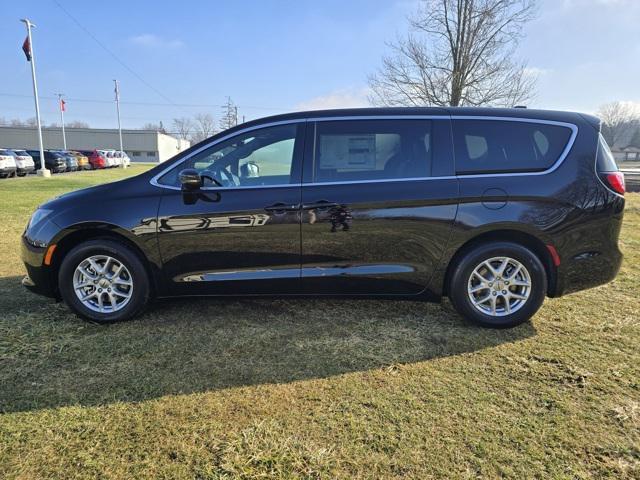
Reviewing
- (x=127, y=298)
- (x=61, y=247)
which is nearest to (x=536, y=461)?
(x=127, y=298)

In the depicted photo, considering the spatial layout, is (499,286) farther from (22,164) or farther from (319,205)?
(22,164)

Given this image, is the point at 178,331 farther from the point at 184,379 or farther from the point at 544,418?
the point at 544,418

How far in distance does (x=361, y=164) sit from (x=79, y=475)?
8.83 feet

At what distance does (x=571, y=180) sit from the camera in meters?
3.36

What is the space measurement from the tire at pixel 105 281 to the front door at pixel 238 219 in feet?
0.82

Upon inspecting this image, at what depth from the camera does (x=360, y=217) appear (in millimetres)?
3350

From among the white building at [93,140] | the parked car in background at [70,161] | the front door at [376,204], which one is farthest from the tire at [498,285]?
the white building at [93,140]

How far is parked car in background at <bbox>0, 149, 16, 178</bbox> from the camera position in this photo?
2139 centimetres

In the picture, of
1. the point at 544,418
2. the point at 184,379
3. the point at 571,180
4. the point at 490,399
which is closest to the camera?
the point at 544,418

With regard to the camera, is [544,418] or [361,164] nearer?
[544,418]

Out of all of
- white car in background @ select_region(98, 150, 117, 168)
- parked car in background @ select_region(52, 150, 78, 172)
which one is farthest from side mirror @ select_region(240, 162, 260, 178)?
white car in background @ select_region(98, 150, 117, 168)

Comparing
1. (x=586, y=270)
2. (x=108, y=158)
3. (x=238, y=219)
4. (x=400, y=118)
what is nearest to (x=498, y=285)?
(x=586, y=270)

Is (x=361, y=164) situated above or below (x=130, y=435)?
above

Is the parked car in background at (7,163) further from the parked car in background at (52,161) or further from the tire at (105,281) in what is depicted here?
the tire at (105,281)
